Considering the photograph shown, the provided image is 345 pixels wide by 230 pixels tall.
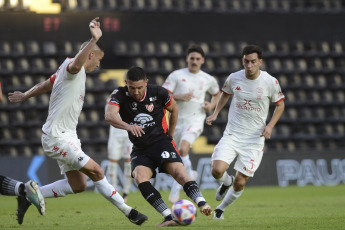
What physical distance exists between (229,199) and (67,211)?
2967mm

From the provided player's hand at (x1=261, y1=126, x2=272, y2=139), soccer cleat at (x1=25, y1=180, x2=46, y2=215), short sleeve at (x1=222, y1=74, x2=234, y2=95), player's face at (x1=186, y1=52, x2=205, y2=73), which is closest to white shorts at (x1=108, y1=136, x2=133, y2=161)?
player's face at (x1=186, y1=52, x2=205, y2=73)

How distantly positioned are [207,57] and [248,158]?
470 inches

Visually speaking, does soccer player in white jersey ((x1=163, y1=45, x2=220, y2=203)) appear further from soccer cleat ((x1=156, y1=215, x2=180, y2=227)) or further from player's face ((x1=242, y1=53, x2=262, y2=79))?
soccer cleat ((x1=156, y1=215, x2=180, y2=227))

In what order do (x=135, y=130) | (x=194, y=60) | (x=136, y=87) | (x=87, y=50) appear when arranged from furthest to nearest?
(x=194, y=60), (x=136, y=87), (x=135, y=130), (x=87, y=50)

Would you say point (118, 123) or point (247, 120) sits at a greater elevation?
point (118, 123)

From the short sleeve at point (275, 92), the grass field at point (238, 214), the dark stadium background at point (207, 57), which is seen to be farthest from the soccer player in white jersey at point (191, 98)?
the dark stadium background at point (207, 57)

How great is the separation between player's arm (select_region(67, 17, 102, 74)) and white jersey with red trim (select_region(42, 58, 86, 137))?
25cm

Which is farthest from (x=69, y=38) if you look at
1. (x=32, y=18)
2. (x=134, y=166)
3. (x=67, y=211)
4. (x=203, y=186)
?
(x=134, y=166)

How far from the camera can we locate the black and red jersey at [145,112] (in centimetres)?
825

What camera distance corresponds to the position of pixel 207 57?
2150 cm

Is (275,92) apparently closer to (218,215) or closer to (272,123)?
(272,123)

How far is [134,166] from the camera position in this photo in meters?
8.27

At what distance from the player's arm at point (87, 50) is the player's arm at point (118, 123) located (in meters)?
0.59

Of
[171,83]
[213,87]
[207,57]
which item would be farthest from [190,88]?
[207,57]
